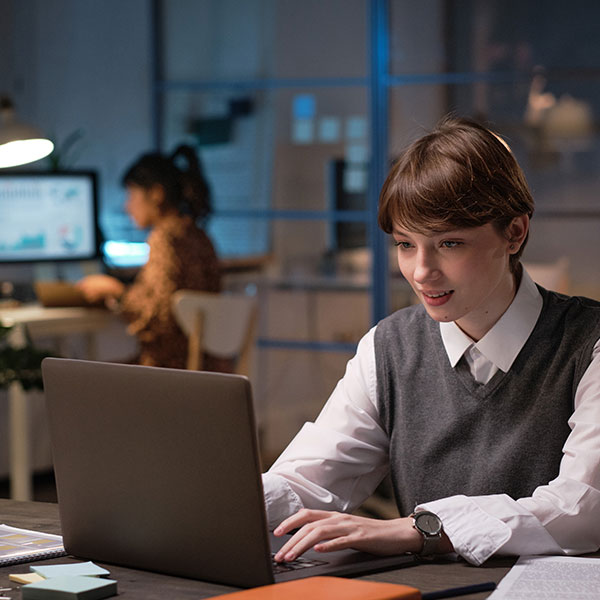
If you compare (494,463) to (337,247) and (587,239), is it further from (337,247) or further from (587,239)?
(337,247)

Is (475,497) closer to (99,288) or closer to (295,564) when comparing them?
(295,564)

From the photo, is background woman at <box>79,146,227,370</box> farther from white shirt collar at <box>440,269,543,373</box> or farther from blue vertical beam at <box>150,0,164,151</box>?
white shirt collar at <box>440,269,543,373</box>

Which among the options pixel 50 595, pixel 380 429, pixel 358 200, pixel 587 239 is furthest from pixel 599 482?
pixel 358 200

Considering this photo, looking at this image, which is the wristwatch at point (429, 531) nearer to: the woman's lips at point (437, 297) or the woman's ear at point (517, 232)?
the woman's lips at point (437, 297)

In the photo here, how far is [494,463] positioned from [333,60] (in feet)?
12.3

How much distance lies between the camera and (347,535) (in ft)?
4.23

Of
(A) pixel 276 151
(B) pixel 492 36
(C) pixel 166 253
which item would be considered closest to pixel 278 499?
(C) pixel 166 253

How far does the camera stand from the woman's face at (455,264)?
1.46m

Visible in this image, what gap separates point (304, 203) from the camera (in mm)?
5180

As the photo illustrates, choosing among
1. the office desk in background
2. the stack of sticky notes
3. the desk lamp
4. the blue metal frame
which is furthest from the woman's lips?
the blue metal frame

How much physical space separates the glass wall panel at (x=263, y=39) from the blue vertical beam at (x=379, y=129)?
0.08m

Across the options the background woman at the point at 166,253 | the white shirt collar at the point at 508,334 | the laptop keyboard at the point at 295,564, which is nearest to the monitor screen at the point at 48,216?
the background woman at the point at 166,253

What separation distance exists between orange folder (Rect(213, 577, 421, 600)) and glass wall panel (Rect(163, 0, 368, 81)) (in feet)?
13.3

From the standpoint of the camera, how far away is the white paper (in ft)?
3.76
